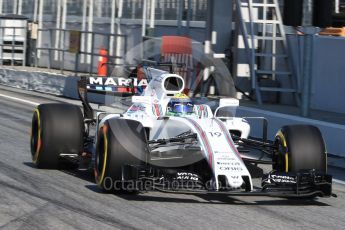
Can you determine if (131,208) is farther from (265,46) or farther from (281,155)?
(265,46)

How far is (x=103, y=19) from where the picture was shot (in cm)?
2755

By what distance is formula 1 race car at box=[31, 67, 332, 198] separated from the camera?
8.61 m

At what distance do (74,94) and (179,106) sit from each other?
43.3 ft

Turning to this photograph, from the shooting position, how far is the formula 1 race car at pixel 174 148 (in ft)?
28.2

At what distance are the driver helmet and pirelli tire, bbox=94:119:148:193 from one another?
0.89 m

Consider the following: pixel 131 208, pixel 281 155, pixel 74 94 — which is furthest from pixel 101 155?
pixel 74 94

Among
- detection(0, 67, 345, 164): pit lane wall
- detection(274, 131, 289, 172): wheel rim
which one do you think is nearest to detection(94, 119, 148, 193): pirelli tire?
detection(274, 131, 289, 172): wheel rim

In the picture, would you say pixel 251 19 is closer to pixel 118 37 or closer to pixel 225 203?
pixel 118 37

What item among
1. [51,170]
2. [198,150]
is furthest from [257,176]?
[51,170]

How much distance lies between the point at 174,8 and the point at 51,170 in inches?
566

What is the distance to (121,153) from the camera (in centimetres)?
876

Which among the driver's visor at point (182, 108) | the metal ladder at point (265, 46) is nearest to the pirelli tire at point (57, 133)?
the driver's visor at point (182, 108)

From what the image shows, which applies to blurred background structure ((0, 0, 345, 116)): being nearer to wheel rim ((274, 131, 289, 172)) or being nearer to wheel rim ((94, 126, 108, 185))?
wheel rim ((274, 131, 289, 172))

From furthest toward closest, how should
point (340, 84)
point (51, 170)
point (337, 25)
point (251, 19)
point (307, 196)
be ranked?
point (337, 25)
point (251, 19)
point (340, 84)
point (51, 170)
point (307, 196)
